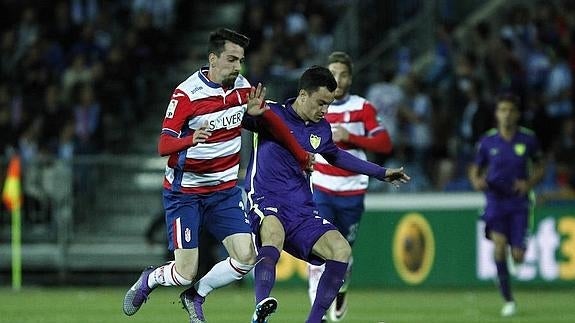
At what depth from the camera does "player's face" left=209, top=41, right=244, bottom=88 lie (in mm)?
12242

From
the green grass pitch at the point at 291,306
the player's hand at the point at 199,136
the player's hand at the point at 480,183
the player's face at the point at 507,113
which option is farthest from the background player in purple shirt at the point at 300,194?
the player's face at the point at 507,113

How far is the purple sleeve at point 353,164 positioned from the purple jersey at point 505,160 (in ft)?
16.3

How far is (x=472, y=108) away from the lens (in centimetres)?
2194

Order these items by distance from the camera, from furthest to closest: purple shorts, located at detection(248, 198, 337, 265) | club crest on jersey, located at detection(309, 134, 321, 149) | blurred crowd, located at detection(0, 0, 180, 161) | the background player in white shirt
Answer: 1. blurred crowd, located at detection(0, 0, 180, 161)
2. the background player in white shirt
3. club crest on jersey, located at detection(309, 134, 321, 149)
4. purple shorts, located at detection(248, 198, 337, 265)

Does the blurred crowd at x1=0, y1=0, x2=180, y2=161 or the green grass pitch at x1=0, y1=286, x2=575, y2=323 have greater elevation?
the blurred crowd at x1=0, y1=0, x2=180, y2=161

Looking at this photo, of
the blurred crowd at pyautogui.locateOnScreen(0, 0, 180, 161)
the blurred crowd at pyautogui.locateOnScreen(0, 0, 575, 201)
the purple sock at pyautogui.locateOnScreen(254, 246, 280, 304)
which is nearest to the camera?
the purple sock at pyautogui.locateOnScreen(254, 246, 280, 304)

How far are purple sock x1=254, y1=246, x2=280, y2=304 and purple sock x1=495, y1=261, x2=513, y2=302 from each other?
5.39m

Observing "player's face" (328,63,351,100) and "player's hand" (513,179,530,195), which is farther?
"player's hand" (513,179,530,195)

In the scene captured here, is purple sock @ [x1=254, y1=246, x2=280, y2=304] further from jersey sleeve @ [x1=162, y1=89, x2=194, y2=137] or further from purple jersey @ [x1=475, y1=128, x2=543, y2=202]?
purple jersey @ [x1=475, y1=128, x2=543, y2=202]

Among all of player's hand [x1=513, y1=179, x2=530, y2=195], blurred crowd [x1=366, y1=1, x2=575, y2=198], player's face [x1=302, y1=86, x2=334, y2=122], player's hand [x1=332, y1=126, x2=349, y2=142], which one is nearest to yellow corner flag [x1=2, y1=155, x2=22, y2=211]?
blurred crowd [x1=366, y1=1, x2=575, y2=198]

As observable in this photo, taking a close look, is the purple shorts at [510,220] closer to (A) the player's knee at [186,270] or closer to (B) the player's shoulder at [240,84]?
(B) the player's shoulder at [240,84]

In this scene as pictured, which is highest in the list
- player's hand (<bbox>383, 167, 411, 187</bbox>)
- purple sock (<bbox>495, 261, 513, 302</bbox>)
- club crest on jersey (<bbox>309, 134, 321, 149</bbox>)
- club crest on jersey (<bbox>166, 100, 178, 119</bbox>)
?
club crest on jersey (<bbox>166, 100, 178, 119</bbox>)

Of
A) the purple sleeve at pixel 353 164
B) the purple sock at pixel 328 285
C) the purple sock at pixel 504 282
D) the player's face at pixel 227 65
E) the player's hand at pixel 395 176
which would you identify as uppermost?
the player's face at pixel 227 65

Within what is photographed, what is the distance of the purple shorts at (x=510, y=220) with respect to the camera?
54.7 feet
